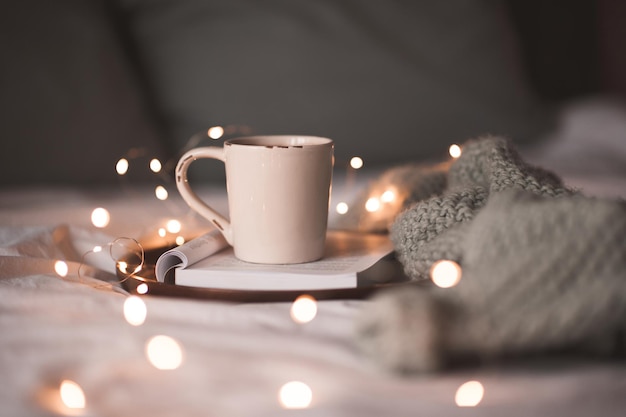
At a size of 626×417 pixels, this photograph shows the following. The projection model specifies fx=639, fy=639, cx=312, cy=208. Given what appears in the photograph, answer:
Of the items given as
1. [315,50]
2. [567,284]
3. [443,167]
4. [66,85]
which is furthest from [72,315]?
[315,50]

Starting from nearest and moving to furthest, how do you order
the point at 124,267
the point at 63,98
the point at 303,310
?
the point at 303,310
the point at 124,267
the point at 63,98

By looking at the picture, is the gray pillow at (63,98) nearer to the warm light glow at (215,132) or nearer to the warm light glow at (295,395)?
the warm light glow at (215,132)

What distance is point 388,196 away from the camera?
2.62ft

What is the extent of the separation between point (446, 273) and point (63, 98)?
826 mm

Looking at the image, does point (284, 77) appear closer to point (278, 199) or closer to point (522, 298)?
point (278, 199)

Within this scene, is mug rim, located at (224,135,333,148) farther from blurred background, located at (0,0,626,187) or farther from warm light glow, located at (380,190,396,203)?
blurred background, located at (0,0,626,187)

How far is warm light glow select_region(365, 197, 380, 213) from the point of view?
0.81 m

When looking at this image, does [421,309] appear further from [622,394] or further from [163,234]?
[163,234]

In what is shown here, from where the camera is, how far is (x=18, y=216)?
88 cm

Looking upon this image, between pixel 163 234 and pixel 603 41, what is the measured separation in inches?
64.8

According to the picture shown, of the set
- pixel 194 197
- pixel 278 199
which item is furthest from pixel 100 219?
pixel 278 199

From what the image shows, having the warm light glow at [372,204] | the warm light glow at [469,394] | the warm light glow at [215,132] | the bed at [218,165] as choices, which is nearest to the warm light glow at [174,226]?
the bed at [218,165]

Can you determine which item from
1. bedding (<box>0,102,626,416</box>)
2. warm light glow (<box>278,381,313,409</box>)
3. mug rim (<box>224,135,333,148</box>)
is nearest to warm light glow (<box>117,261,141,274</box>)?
bedding (<box>0,102,626,416</box>)

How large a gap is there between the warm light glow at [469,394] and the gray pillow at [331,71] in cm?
88
